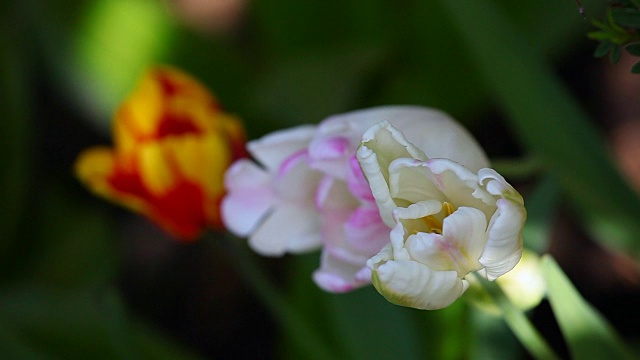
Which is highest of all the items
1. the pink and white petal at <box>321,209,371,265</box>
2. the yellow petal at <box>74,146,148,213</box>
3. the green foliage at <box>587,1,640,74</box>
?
the green foliage at <box>587,1,640,74</box>

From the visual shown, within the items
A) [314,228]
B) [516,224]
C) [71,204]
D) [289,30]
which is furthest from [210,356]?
[516,224]

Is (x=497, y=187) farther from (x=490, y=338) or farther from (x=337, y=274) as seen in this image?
(x=490, y=338)

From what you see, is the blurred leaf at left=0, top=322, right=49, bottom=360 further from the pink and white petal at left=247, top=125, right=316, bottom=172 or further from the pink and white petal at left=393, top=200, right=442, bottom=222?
the pink and white petal at left=393, top=200, right=442, bottom=222

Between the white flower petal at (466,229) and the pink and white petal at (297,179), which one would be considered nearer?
the white flower petal at (466,229)

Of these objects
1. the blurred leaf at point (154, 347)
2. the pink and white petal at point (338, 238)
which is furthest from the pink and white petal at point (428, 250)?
the blurred leaf at point (154, 347)

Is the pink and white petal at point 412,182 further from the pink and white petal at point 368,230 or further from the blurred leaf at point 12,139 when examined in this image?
the blurred leaf at point 12,139

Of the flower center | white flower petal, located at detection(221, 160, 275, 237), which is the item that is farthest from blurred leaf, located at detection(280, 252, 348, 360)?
the flower center

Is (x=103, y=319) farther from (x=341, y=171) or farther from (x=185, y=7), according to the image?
(x=185, y=7)
